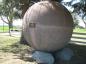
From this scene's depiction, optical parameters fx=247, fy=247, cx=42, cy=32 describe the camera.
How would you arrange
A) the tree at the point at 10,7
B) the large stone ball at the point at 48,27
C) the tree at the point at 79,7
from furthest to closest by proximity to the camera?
the tree at the point at 10,7 < the tree at the point at 79,7 < the large stone ball at the point at 48,27

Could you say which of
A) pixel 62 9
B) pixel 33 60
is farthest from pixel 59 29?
pixel 33 60

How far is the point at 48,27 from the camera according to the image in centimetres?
1002

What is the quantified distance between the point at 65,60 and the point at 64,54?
0.30 metres

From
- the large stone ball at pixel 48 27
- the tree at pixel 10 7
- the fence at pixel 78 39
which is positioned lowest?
the fence at pixel 78 39

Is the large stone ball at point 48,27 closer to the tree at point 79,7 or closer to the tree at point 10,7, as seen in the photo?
the tree at point 79,7

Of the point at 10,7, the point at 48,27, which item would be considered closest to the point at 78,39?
the point at 10,7

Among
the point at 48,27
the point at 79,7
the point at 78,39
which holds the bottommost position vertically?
the point at 78,39

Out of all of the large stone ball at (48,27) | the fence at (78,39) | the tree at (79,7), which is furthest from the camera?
the fence at (78,39)

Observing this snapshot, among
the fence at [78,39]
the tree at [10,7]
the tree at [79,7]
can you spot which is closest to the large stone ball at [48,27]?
the tree at [79,7]

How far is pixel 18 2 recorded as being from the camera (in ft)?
55.8

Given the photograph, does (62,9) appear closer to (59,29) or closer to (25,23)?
(59,29)

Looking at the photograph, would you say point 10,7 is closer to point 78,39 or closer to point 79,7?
point 78,39

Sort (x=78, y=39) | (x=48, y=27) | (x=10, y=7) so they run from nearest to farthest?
(x=48, y=27), (x=78, y=39), (x=10, y=7)

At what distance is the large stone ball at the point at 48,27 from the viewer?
10047 millimetres
